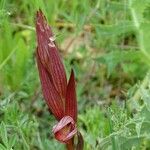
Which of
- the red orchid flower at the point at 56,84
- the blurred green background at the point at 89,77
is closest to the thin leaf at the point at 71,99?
the red orchid flower at the point at 56,84

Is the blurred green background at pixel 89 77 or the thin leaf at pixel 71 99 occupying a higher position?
the thin leaf at pixel 71 99

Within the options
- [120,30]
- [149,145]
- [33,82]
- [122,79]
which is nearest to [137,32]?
[120,30]

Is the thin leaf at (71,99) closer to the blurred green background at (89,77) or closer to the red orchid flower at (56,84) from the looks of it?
the red orchid flower at (56,84)

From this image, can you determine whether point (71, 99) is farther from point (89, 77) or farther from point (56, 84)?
point (89, 77)

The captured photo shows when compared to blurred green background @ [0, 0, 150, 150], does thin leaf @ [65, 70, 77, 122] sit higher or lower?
higher

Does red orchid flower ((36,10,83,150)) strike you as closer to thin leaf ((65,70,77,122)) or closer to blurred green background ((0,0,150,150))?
thin leaf ((65,70,77,122))

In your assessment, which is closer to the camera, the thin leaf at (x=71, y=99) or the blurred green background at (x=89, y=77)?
the thin leaf at (x=71, y=99)

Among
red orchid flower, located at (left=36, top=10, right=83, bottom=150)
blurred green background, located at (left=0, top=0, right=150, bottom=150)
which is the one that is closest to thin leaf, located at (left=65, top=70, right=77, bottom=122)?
red orchid flower, located at (left=36, top=10, right=83, bottom=150)
